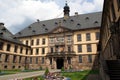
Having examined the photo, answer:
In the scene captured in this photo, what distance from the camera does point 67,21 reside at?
51250 millimetres

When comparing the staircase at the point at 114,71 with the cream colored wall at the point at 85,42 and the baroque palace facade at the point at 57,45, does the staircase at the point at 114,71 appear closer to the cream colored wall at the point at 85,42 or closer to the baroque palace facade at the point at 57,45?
the baroque palace facade at the point at 57,45

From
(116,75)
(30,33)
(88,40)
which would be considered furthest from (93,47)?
(116,75)

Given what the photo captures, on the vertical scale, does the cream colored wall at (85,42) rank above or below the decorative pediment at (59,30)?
below

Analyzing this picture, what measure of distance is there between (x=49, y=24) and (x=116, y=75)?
46543 mm

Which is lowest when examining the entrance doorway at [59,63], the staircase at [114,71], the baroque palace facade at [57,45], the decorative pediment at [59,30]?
the entrance doorway at [59,63]

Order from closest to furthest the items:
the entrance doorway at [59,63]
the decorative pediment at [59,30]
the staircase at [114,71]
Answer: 1. the staircase at [114,71]
2. the decorative pediment at [59,30]
3. the entrance doorway at [59,63]

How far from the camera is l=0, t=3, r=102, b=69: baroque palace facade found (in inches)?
1661

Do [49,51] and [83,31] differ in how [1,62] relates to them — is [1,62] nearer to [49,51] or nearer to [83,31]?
[49,51]

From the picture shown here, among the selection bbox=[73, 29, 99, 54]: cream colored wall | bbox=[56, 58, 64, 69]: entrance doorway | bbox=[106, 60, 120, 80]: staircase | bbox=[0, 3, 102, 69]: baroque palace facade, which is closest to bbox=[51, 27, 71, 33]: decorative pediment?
bbox=[0, 3, 102, 69]: baroque palace facade

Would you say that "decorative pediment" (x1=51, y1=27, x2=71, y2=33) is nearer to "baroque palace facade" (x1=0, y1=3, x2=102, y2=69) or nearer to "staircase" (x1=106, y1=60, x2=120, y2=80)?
"baroque palace facade" (x1=0, y1=3, x2=102, y2=69)

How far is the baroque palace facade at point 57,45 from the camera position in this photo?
42.2 m

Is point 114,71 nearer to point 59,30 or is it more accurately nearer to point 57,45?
point 57,45

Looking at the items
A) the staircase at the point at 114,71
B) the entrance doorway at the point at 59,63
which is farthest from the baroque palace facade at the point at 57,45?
the staircase at the point at 114,71

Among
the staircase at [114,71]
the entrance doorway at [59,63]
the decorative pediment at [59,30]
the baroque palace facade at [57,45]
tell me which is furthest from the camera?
the entrance doorway at [59,63]
